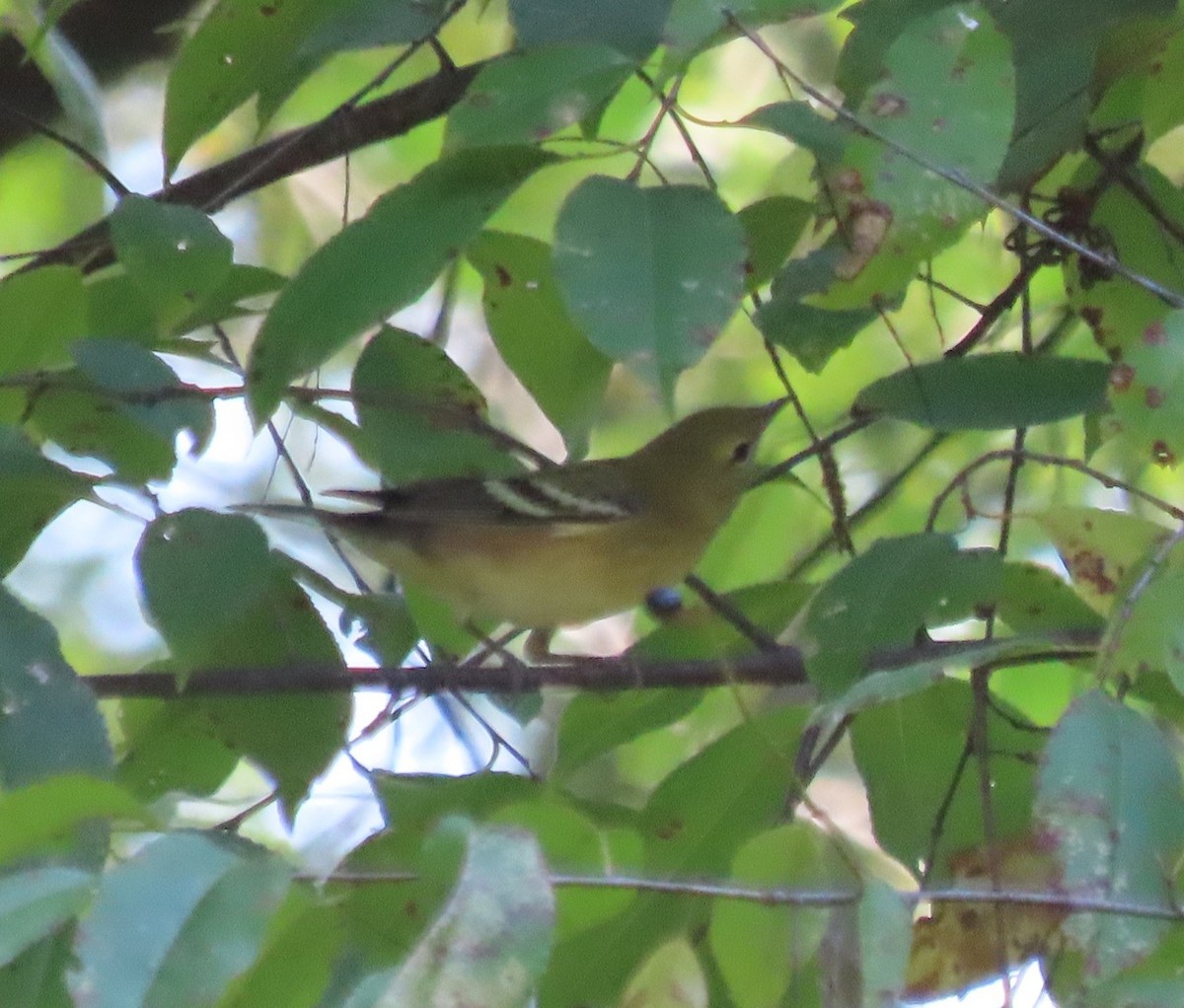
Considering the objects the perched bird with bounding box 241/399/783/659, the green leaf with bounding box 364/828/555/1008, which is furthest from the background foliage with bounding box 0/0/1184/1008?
the perched bird with bounding box 241/399/783/659

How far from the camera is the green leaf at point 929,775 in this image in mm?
1866

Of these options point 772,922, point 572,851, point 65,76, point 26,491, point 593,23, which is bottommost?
point 772,922

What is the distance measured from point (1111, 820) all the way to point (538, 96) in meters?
0.82

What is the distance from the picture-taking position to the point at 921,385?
1.90 metres

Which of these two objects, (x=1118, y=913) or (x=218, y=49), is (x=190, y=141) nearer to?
(x=218, y=49)

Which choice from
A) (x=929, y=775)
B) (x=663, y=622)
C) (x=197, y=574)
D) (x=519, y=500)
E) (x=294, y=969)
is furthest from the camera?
(x=519, y=500)

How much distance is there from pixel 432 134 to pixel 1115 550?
232 centimetres

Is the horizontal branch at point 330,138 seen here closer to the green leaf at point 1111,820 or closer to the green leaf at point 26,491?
the green leaf at point 26,491

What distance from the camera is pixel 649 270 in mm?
1415

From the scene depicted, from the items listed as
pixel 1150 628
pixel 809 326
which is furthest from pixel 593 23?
pixel 1150 628

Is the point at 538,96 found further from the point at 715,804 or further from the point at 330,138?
the point at 330,138

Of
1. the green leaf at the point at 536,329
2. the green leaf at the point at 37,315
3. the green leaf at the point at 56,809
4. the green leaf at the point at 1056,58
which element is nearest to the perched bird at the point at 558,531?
the green leaf at the point at 536,329

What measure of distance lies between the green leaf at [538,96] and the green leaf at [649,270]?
0.23 feet

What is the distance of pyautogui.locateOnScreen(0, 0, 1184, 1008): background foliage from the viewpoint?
1.19 meters
